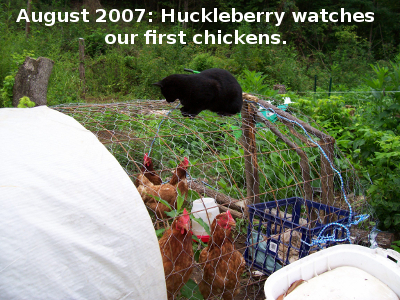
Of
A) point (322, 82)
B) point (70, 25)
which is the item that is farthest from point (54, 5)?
point (322, 82)

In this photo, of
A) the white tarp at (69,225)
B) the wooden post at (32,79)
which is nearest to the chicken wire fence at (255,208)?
the white tarp at (69,225)

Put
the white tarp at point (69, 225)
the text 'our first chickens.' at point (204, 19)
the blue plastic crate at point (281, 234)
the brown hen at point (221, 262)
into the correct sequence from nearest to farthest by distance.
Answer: the white tarp at point (69, 225), the brown hen at point (221, 262), the blue plastic crate at point (281, 234), the text 'our first chickens.' at point (204, 19)

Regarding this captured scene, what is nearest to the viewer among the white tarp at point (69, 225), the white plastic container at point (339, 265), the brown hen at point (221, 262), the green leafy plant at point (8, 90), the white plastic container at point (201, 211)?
the white tarp at point (69, 225)

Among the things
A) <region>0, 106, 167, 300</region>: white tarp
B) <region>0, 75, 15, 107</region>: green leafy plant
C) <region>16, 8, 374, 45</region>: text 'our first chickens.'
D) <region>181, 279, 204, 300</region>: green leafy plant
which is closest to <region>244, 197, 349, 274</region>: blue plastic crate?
<region>181, 279, 204, 300</region>: green leafy plant

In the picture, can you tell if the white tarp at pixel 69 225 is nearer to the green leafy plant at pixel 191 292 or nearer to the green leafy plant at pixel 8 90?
the green leafy plant at pixel 191 292

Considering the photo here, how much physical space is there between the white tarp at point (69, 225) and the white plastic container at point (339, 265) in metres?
0.52

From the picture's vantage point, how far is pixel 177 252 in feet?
4.25

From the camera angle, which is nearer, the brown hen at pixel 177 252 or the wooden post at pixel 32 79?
the brown hen at pixel 177 252

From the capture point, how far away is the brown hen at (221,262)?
4.67 ft

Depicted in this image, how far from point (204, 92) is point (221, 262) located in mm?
1002

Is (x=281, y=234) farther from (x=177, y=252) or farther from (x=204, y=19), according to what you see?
(x=204, y=19)

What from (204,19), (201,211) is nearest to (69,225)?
(201,211)

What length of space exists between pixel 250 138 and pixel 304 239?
0.77 meters

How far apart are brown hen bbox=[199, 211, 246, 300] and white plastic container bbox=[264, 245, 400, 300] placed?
0.26 metres
